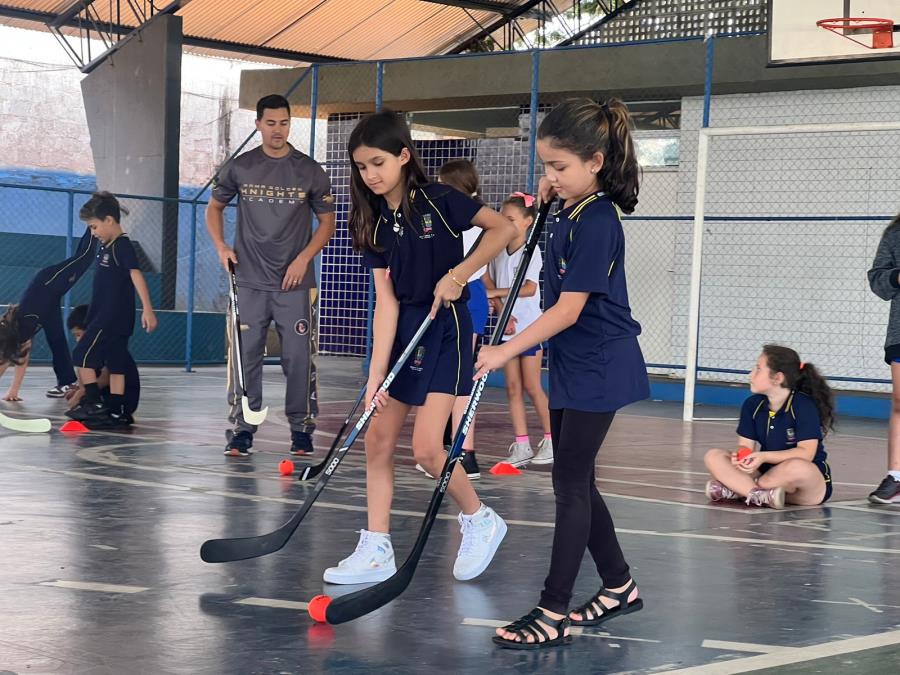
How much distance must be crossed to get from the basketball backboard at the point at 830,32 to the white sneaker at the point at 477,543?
24.9 ft

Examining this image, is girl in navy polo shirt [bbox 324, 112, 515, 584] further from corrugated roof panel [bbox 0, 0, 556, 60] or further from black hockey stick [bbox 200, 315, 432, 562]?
corrugated roof panel [bbox 0, 0, 556, 60]

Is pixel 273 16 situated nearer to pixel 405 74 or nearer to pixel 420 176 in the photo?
pixel 405 74

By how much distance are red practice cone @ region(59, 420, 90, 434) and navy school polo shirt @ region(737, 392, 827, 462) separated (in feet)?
14.1

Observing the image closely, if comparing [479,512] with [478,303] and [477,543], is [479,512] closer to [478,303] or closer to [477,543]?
[477,543]

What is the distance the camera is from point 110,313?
929 centimetres

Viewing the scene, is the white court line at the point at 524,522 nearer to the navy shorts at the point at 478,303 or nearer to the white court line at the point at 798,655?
the white court line at the point at 798,655

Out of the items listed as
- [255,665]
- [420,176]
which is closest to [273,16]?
[420,176]

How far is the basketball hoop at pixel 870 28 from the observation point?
11.0 meters

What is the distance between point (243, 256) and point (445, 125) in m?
11.4

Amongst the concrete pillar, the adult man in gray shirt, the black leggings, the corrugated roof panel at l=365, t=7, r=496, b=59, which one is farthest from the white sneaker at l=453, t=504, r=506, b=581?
the corrugated roof panel at l=365, t=7, r=496, b=59

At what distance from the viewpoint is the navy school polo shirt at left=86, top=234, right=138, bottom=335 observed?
30.3ft

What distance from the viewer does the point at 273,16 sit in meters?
19.5

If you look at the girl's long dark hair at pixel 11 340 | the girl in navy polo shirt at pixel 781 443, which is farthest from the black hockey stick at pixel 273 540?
the girl's long dark hair at pixel 11 340

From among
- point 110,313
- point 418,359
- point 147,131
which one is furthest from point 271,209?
point 147,131
